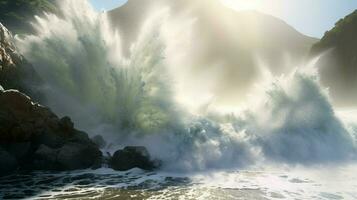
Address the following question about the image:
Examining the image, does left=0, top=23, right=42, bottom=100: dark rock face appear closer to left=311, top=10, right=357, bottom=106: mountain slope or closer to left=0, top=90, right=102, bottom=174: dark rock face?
left=0, top=90, right=102, bottom=174: dark rock face

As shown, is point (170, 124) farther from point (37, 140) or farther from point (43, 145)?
point (37, 140)

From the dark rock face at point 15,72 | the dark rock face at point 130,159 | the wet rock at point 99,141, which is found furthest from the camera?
the dark rock face at point 15,72

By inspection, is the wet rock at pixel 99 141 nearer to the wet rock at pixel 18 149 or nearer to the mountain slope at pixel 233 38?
the wet rock at pixel 18 149

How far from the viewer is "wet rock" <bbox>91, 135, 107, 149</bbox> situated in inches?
795

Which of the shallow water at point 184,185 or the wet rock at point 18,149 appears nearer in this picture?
the shallow water at point 184,185

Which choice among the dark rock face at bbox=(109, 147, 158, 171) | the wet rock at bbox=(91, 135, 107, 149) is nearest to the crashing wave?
the dark rock face at bbox=(109, 147, 158, 171)

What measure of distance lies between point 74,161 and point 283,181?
28.8 feet

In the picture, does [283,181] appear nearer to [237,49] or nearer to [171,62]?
[171,62]

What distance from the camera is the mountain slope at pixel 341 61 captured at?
68000mm

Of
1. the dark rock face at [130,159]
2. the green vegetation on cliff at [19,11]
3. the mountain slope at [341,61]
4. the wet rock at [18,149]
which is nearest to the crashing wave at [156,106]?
the dark rock face at [130,159]

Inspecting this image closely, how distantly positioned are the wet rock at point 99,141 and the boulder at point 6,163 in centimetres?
421

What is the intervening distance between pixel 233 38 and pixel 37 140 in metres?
133

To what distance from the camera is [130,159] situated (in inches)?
707

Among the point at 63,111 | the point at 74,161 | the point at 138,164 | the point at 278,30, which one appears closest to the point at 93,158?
the point at 74,161
